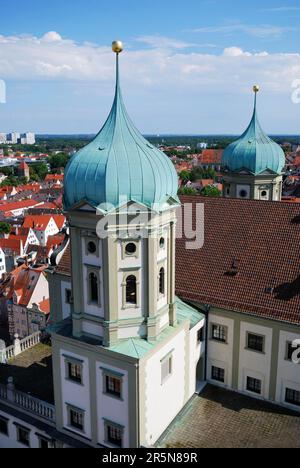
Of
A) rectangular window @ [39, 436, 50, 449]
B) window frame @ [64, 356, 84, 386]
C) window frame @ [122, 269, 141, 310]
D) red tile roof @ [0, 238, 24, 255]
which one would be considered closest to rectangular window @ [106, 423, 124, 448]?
window frame @ [64, 356, 84, 386]

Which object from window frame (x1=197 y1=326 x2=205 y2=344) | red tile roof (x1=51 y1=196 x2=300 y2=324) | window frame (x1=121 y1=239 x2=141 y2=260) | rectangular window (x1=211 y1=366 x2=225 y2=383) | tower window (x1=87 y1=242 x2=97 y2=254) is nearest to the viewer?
window frame (x1=121 y1=239 x2=141 y2=260)

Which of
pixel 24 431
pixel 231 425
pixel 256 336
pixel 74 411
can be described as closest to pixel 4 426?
pixel 24 431

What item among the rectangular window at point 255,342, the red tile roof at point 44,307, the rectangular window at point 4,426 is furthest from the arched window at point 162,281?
the red tile roof at point 44,307

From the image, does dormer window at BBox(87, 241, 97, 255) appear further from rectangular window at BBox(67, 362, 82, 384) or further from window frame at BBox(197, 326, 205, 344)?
window frame at BBox(197, 326, 205, 344)

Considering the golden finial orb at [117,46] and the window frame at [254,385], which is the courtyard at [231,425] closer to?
the window frame at [254,385]

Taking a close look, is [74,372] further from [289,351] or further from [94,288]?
[289,351]
